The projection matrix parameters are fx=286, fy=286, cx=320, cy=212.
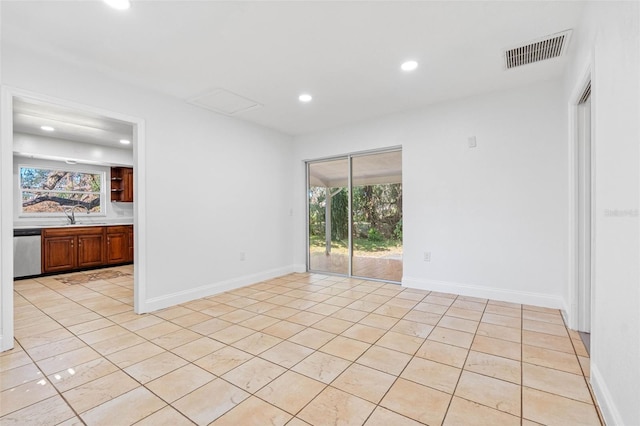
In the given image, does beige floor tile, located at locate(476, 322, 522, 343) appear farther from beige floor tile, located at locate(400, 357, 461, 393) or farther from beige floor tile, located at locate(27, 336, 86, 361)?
beige floor tile, located at locate(27, 336, 86, 361)

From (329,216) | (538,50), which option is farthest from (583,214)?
(329,216)

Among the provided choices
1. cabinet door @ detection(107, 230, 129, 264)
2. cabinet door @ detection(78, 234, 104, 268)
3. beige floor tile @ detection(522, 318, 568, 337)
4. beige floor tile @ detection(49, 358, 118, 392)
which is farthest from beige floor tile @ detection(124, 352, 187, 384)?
cabinet door @ detection(107, 230, 129, 264)

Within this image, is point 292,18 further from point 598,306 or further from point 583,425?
point 583,425

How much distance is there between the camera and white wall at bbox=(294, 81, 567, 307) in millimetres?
3242

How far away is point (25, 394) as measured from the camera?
1801 millimetres

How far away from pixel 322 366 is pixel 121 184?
6592 millimetres

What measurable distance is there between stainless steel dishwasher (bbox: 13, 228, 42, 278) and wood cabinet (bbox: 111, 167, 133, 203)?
172cm

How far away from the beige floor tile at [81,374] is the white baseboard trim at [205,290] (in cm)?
112

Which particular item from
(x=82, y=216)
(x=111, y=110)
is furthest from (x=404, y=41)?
(x=82, y=216)

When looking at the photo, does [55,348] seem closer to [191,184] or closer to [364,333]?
[191,184]

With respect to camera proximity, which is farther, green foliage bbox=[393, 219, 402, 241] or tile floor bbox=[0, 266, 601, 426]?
green foliage bbox=[393, 219, 402, 241]

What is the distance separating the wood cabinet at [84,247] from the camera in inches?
202

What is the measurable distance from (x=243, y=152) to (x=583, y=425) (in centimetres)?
445

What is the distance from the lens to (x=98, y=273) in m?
5.37
